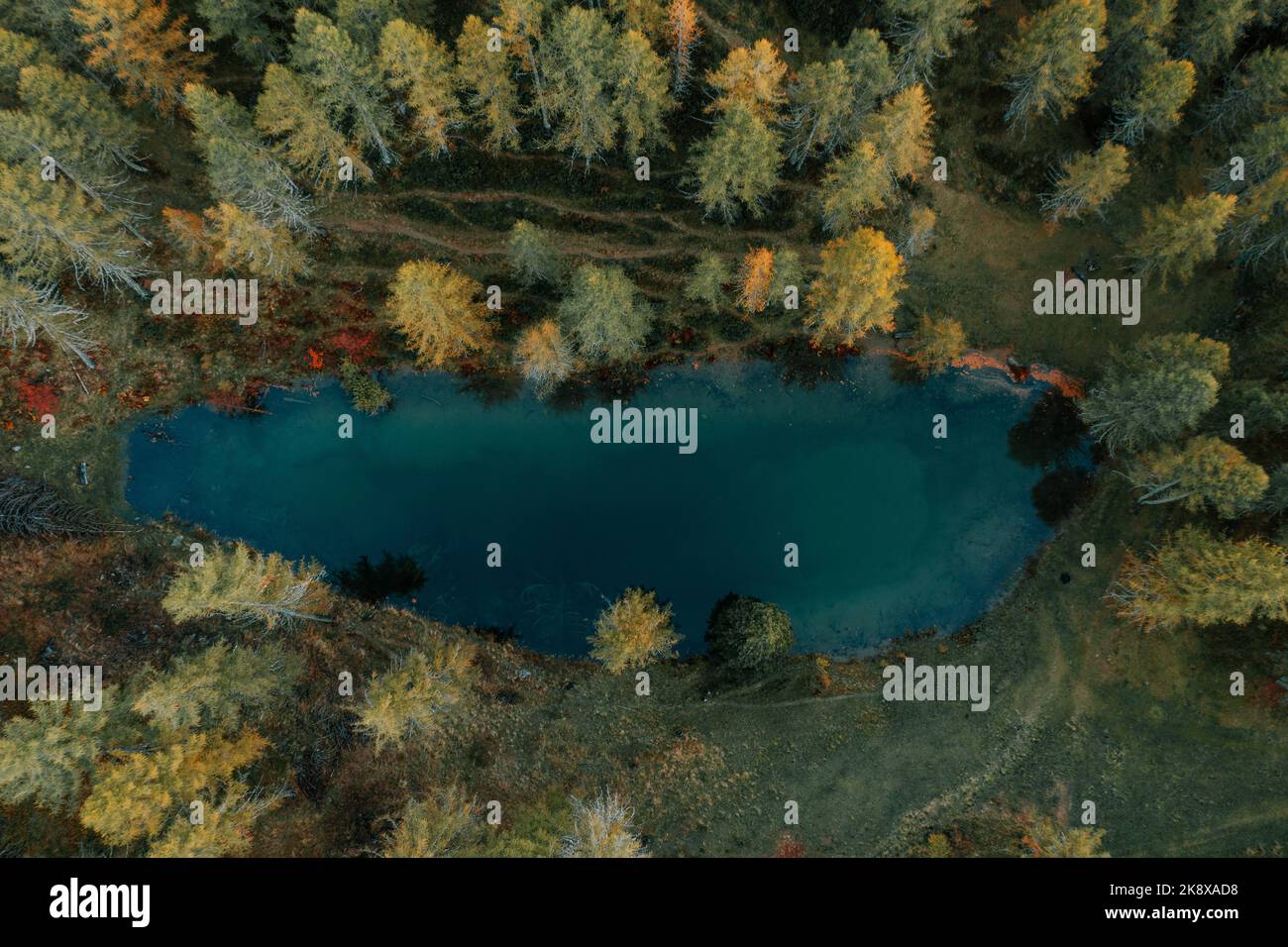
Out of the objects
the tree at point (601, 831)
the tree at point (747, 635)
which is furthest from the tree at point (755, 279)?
the tree at point (601, 831)

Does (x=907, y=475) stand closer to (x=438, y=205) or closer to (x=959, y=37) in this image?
(x=959, y=37)

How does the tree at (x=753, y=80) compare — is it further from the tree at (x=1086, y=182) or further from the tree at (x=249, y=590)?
the tree at (x=249, y=590)

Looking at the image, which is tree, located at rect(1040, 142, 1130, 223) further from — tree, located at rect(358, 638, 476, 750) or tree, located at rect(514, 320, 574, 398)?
tree, located at rect(358, 638, 476, 750)

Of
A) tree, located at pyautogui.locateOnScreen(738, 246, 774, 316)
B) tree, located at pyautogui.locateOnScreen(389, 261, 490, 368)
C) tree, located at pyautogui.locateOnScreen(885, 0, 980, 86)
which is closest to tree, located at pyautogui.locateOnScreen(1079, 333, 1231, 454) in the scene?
tree, located at pyautogui.locateOnScreen(738, 246, 774, 316)

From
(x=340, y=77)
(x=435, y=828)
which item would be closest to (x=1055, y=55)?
(x=340, y=77)

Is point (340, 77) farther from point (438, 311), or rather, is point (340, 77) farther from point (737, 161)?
point (737, 161)
